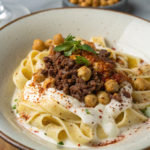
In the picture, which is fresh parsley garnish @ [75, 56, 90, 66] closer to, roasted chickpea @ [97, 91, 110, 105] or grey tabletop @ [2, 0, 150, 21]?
roasted chickpea @ [97, 91, 110, 105]

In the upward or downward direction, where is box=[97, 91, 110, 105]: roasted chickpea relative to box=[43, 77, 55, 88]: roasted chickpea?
downward

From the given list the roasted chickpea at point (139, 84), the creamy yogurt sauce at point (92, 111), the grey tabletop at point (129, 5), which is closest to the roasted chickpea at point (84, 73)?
the creamy yogurt sauce at point (92, 111)

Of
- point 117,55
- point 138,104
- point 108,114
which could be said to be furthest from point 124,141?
point 117,55

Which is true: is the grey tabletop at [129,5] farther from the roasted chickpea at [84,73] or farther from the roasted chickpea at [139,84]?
the roasted chickpea at [84,73]

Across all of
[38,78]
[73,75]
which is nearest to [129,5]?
[73,75]

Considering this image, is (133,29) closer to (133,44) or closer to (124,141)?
(133,44)

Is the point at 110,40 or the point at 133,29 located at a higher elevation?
the point at 133,29

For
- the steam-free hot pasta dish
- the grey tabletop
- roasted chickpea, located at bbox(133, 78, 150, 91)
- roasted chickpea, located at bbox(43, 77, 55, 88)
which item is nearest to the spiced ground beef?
the steam-free hot pasta dish
